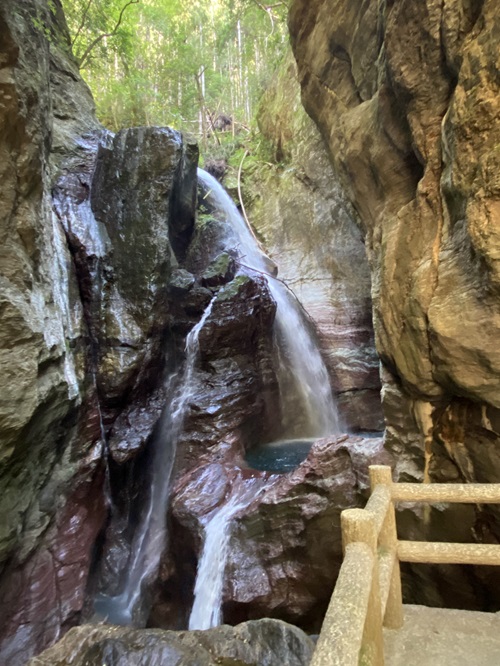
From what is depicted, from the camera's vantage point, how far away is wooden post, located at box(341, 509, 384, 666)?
185cm

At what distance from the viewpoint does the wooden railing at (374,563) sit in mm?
1627

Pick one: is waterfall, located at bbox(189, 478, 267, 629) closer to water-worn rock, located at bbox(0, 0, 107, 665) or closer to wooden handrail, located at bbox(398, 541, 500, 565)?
water-worn rock, located at bbox(0, 0, 107, 665)

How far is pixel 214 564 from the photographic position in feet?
19.9

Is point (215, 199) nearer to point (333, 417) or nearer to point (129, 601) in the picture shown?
point (333, 417)

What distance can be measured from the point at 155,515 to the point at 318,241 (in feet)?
31.1

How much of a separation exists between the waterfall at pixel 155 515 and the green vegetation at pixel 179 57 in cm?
1159

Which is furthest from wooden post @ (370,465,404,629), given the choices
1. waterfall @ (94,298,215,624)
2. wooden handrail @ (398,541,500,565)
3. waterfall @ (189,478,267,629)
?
waterfall @ (94,298,215,624)

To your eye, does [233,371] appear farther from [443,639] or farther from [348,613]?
[348,613]

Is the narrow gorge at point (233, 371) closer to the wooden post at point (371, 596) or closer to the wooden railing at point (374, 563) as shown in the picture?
the wooden railing at point (374, 563)

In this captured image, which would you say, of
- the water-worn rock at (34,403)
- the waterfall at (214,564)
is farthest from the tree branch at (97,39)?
the waterfall at (214,564)

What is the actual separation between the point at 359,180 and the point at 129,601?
325 inches

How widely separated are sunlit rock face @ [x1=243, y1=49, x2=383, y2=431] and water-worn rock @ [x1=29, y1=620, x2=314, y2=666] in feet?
22.4

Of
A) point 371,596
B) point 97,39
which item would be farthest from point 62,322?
point 97,39

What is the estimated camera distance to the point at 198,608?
5.91 meters
